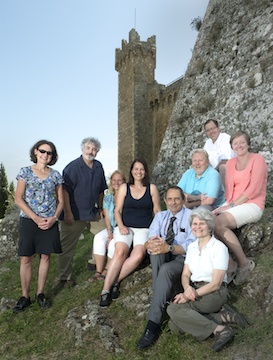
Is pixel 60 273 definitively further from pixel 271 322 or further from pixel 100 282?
pixel 271 322

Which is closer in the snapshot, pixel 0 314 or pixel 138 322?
pixel 138 322

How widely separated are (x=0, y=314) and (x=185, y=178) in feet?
10.3

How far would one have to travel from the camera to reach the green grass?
311 cm

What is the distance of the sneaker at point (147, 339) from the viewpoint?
3314 millimetres

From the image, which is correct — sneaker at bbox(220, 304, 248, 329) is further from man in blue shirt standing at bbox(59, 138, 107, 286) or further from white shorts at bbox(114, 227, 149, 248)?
man in blue shirt standing at bbox(59, 138, 107, 286)

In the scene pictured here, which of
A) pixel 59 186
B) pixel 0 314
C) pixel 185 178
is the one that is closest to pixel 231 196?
pixel 185 178

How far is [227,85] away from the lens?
26.7 feet

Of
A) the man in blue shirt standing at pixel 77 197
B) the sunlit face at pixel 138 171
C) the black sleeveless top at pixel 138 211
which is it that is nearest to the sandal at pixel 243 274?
the black sleeveless top at pixel 138 211

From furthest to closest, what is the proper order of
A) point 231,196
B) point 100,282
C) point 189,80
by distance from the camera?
point 189,80 < point 100,282 < point 231,196

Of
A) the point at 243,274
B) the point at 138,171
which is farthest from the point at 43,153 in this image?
the point at 243,274

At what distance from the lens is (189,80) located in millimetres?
A: 9328

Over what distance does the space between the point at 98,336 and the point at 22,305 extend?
1380 millimetres

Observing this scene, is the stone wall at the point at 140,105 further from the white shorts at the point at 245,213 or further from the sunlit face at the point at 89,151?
the white shorts at the point at 245,213

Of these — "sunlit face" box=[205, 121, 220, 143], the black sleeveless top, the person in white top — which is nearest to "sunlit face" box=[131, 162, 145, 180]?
the black sleeveless top
